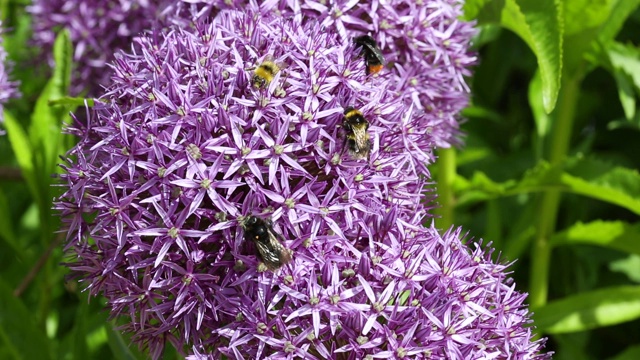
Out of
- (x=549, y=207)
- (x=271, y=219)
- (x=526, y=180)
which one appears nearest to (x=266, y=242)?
(x=271, y=219)

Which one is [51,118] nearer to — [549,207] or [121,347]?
[121,347]

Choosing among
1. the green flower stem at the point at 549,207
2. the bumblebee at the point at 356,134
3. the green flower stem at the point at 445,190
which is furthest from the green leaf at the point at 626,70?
the bumblebee at the point at 356,134

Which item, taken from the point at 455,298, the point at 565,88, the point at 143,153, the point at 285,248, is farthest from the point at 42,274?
the point at 565,88

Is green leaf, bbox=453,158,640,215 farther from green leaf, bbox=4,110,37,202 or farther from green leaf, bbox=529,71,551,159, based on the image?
green leaf, bbox=4,110,37,202

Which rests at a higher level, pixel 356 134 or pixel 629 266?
pixel 356 134

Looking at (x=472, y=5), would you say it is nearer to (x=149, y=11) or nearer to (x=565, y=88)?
(x=565, y=88)

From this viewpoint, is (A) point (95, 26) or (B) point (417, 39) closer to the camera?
(B) point (417, 39)

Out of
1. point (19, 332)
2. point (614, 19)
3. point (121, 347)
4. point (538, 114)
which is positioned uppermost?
point (614, 19)
